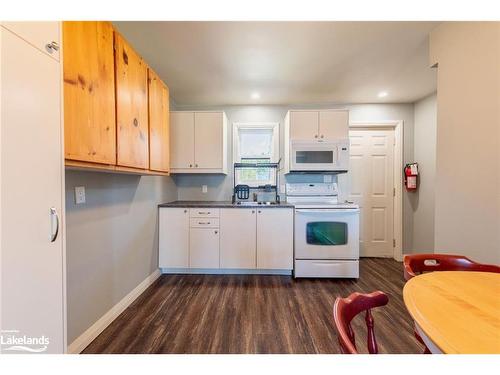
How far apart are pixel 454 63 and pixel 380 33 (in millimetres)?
597

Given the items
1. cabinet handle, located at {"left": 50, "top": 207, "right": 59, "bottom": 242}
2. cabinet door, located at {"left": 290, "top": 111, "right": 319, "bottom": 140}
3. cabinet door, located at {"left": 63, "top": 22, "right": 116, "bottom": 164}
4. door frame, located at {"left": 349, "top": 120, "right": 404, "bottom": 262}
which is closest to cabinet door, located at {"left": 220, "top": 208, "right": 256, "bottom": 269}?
cabinet door, located at {"left": 290, "top": 111, "right": 319, "bottom": 140}

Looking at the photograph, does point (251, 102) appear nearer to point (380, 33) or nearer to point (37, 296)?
point (380, 33)

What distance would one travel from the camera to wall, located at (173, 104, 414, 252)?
3.23m

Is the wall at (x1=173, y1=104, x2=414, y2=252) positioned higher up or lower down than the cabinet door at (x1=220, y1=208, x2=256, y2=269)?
higher up

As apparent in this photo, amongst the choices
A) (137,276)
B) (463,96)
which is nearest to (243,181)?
(137,276)

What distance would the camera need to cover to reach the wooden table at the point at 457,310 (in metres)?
0.53

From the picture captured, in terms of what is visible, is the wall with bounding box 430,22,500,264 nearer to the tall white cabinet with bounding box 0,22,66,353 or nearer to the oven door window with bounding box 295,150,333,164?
the oven door window with bounding box 295,150,333,164

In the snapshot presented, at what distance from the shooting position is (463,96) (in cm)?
151

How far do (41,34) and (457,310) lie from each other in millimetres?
1820

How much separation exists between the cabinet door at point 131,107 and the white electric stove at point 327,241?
1.82m

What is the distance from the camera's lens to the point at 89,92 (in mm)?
1187

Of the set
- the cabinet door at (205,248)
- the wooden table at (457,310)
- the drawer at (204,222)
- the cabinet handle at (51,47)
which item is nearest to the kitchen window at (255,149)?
the drawer at (204,222)

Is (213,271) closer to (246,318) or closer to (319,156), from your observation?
(246,318)

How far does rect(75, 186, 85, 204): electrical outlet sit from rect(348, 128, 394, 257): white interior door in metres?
3.28
